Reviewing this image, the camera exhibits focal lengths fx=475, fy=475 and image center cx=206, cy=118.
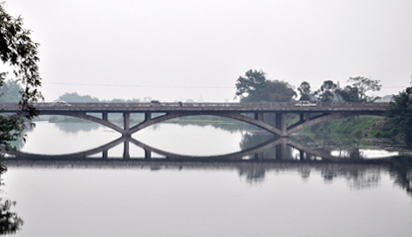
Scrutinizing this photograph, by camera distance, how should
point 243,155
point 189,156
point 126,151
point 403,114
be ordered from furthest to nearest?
point 403,114 < point 126,151 < point 243,155 < point 189,156

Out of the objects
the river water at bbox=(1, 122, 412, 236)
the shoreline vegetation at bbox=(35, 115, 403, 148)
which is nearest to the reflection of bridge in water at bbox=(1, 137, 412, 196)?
the river water at bbox=(1, 122, 412, 236)

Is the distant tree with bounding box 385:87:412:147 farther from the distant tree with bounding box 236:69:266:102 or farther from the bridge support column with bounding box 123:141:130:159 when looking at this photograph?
the distant tree with bounding box 236:69:266:102

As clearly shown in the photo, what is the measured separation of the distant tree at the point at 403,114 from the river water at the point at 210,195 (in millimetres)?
21865

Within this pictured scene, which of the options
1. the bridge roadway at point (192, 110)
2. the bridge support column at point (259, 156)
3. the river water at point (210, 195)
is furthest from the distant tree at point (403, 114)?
the bridge support column at point (259, 156)

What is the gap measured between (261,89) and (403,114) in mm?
88903

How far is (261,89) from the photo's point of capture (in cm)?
16400

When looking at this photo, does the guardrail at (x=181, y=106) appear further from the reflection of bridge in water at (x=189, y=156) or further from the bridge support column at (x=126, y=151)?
the reflection of bridge in water at (x=189, y=156)

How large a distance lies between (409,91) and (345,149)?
73.0ft

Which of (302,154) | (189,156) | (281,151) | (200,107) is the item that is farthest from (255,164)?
(200,107)

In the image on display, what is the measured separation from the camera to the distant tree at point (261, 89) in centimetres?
15438

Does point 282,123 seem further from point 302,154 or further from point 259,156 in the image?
point 259,156

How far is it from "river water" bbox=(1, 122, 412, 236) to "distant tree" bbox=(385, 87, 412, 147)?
2187 centimetres

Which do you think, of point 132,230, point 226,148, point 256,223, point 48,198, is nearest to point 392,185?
point 256,223

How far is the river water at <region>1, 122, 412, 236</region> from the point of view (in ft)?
80.9
